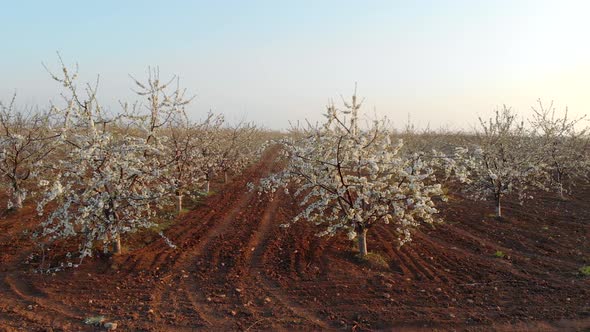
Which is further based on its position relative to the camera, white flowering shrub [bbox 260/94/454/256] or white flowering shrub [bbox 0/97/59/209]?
white flowering shrub [bbox 0/97/59/209]

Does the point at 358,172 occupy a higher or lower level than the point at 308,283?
higher

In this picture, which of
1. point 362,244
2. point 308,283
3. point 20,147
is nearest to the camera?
point 308,283

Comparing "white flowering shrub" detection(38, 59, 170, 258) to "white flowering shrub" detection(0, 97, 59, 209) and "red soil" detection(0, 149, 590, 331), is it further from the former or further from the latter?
"white flowering shrub" detection(0, 97, 59, 209)

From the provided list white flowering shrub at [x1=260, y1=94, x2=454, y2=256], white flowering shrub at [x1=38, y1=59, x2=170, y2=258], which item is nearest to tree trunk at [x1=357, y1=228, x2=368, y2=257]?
white flowering shrub at [x1=260, y1=94, x2=454, y2=256]

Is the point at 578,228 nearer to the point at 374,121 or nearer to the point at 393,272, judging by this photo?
the point at 393,272

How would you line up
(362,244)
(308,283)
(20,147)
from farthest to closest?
(20,147)
(362,244)
(308,283)

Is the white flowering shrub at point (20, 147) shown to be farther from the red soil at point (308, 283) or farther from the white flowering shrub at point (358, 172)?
the white flowering shrub at point (358, 172)

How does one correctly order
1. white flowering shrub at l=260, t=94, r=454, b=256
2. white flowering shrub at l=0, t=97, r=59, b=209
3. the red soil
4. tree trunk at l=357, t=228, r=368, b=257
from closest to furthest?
the red soil
white flowering shrub at l=260, t=94, r=454, b=256
tree trunk at l=357, t=228, r=368, b=257
white flowering shrub at l=0, t=97, r=59, b=209

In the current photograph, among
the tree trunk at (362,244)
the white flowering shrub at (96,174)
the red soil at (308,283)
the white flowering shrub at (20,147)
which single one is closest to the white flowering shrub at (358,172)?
the tree trunk at (362,244)

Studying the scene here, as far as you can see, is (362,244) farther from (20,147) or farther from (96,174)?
(20,147)

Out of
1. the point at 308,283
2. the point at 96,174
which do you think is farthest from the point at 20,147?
the point at 308,283

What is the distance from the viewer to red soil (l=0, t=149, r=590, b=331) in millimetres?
6211

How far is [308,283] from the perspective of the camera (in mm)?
7617

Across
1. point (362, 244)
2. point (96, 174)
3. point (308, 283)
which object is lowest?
point (308, 283)
